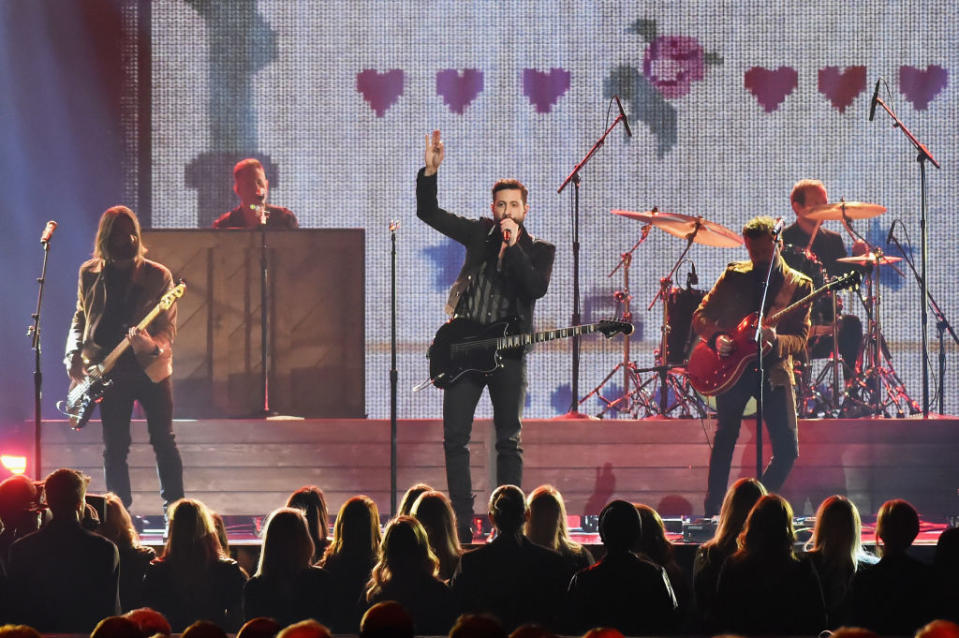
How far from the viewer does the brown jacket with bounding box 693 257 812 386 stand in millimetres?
6465

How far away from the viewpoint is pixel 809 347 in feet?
25.3

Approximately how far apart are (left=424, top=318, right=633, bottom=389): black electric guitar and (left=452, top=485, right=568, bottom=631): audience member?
2179mm

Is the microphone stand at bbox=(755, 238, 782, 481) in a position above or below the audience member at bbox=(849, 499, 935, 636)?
above

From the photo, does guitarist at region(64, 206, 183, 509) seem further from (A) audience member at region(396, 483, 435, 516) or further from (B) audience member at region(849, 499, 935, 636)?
(B) audience member at region(849, 499, 935, 636)

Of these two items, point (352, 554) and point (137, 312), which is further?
point (137, 312)

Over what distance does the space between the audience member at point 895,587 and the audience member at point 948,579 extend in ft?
0.08

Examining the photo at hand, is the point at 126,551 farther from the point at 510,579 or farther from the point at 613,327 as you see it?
the point at 613,327

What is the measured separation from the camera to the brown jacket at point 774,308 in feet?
21.2

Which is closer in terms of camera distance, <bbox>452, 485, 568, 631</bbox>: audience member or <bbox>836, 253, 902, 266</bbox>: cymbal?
<bbox>452, 485, 568, 631</bbox>: audience member

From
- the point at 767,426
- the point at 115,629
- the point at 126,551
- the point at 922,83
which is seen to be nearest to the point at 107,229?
the point at 126,551

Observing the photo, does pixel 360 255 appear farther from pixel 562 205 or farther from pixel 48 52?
pixel 48 52

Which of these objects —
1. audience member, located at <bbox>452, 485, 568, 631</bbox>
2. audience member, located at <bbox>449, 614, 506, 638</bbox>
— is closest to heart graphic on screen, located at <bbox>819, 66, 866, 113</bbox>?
audience member, located at <bbox>452, 485, 568, 631</bbox>

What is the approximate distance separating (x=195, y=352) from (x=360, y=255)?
4.04 ft

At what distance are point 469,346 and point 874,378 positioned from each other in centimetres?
344
